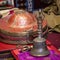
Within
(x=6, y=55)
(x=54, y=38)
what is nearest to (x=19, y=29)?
(x=6, y=55)

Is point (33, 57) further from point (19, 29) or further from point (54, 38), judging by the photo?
point (54, 38)

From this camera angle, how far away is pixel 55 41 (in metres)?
1.96

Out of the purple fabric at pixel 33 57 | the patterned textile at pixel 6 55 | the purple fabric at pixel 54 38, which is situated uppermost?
the purple fabric at pixel 33 57

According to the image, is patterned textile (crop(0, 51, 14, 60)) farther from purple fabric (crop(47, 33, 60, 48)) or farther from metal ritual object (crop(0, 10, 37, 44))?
purple fabric (crop(47, 33, 60, 48))

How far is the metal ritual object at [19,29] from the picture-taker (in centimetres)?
123

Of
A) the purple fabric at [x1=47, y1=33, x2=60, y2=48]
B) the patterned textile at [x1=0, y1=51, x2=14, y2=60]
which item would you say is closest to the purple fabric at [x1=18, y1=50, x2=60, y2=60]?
the patterned textile at [x1=0, y1=51, x2=14, y2=60]

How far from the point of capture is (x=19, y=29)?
4.08ft

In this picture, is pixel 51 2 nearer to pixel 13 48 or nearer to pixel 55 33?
pixel 55 33

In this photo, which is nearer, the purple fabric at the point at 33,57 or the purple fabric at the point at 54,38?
the purple fabric at the point at 33,57

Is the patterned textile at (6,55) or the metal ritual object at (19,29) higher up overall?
the metal ritual object at (19,29)

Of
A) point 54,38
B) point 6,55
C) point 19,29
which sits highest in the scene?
point 19,29

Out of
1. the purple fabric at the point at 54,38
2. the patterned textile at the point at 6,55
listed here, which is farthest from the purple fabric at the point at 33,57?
the purple fabric at the point at 54,38

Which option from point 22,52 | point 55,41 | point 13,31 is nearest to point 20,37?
point 13,31

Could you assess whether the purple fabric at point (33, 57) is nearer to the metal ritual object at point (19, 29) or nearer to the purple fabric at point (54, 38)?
the metal ritual object at point (19, 29)
